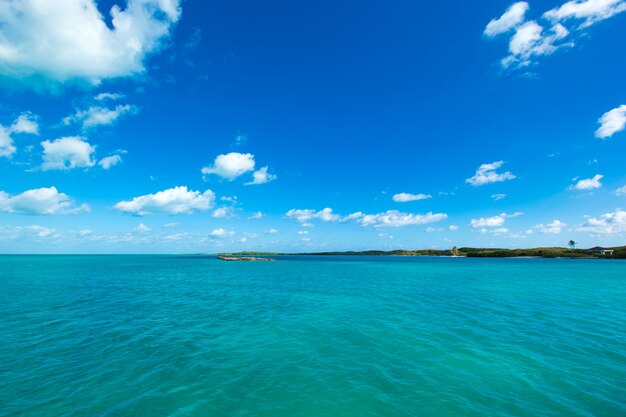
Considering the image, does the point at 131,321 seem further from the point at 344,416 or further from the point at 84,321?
the point at 344,416

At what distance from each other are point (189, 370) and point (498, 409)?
565 inches

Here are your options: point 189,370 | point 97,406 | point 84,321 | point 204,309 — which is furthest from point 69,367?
point 204,309

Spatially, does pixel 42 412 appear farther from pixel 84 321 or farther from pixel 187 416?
pixel 84 321

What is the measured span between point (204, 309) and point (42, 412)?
61.8 feet

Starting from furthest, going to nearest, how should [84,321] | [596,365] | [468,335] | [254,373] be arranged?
1. [84,321]
2. [468,335]
3. [596,365]
4. [254,373]

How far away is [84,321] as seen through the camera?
23.7 metres

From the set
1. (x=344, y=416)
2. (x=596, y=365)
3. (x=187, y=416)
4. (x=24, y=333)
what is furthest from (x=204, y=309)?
(x=596, y=365)

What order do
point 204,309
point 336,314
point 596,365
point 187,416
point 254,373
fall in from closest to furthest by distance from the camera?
point 187,416 → point 254,373 → point 596,365 → point 336,314 → point 204,309

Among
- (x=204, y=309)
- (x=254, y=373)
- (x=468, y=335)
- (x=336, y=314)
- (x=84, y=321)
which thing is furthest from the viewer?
(x=204, y=309)

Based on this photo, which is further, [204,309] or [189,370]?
[204,309]

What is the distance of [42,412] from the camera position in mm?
10672

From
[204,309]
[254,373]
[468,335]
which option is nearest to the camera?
[254,373]

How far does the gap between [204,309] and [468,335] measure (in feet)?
81.7

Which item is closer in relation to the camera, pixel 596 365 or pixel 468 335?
pixel 596 365
